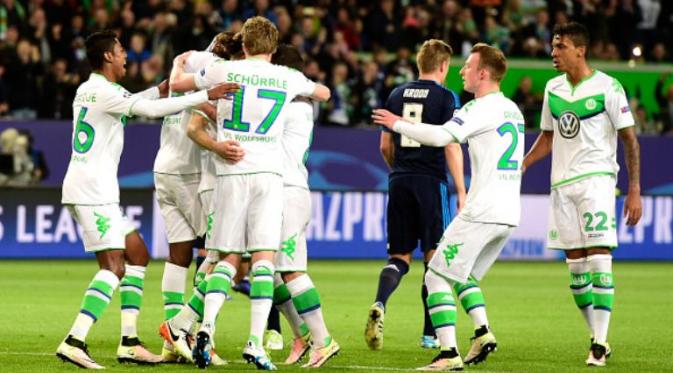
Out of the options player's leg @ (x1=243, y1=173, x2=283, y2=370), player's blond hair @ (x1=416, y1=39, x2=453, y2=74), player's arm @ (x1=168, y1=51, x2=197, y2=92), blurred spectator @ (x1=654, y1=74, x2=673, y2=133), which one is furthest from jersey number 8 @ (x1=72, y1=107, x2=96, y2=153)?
blurred spectator @ (x1=654, y1=74, x2=673, y2=133)

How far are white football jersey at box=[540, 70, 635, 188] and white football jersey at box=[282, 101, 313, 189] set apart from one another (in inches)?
76.5

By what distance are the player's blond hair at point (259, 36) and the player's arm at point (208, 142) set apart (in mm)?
625

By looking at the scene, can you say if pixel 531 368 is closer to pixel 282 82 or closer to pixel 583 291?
pixel 583 291

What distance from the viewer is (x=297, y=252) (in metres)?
9.88

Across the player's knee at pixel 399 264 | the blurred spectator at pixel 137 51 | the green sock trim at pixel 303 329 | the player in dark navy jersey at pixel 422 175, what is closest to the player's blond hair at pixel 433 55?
the player in dark navy jersey at pixel 422 175

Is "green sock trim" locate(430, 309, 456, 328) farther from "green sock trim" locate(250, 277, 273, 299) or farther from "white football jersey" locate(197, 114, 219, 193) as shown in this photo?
"white football jersey" locate(197, 114, 219, 193)

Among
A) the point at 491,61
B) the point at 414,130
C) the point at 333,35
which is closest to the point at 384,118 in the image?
the point at 414,130

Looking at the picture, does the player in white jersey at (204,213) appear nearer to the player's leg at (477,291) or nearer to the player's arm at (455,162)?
the player's leg at (477,291)

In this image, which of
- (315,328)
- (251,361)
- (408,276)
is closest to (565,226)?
(315,328)

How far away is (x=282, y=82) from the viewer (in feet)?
30.4

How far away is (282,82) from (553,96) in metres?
2.42

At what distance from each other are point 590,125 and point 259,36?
2717 millimetres

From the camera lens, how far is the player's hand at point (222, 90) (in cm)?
913

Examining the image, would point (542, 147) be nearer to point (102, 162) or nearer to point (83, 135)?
point (102, 162)
